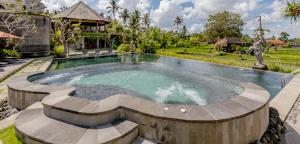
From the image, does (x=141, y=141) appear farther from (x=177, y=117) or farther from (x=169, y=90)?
(x=169, y=90)

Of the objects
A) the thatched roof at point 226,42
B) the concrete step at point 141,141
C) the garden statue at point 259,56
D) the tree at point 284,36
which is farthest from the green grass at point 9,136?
the tree at point 284,36

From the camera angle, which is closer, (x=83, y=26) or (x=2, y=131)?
(x=2, y=131)

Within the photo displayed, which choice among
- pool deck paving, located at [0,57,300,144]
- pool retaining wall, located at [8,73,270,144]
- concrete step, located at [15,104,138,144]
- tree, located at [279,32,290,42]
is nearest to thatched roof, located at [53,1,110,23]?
pool deck paving, located at [0,57,300,144]

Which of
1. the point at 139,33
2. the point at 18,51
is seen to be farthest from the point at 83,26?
the point at 18,51

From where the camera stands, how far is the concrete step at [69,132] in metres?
4.27

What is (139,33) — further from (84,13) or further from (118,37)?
(84,13)

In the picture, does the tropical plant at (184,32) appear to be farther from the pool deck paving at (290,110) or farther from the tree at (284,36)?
the pool deck paving at (290,110)

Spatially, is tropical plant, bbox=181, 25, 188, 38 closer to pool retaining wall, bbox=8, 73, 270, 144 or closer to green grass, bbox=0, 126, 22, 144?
pool retaining wall, bbox=8, 73, 270, 144

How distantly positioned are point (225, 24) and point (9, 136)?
65.8 meters

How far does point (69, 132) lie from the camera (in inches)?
181

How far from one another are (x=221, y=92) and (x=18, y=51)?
912 inches

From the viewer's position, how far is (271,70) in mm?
17141

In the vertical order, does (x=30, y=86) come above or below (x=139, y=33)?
below

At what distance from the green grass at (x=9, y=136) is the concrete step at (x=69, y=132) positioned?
0.15m
